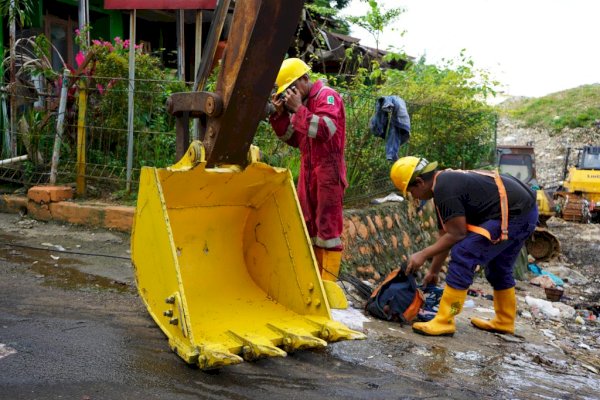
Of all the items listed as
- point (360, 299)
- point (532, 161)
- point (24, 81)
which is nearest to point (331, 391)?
point (360, 299)

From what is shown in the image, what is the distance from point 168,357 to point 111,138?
170 inches

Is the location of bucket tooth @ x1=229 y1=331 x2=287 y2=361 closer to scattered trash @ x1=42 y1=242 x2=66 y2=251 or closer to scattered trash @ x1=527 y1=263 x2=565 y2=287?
scattered trash @ x1=42 y1=242 x2=66 y2=251

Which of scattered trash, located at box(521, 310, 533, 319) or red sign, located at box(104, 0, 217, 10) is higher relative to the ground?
red sign, located at box(104, 0, 217, 10)

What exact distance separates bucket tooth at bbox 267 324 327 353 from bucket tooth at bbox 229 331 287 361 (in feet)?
0.38

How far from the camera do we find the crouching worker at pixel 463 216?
14.0ft

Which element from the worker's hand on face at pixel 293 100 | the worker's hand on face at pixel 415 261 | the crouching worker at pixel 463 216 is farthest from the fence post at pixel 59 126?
the worker's hand on face at pixel 415 261

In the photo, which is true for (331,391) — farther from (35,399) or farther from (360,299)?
(360,299)

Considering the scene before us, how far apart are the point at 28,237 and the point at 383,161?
435cm

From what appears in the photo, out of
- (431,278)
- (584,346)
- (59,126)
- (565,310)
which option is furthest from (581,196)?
(59,126)

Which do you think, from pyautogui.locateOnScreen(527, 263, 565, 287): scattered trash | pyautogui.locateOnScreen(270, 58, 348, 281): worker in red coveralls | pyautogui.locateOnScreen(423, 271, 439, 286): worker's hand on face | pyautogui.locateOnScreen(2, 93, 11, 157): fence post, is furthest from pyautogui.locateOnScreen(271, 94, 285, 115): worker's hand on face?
pyautogui.locateOnScreen(527, 263, 565, 287): scattered trash

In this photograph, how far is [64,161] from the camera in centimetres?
693

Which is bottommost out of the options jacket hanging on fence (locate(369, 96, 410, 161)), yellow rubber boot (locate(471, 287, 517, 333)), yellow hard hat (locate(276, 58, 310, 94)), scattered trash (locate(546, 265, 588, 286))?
scattered trash (locate(546, 265, 588, 286))

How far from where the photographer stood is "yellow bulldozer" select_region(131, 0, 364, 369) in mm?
2904

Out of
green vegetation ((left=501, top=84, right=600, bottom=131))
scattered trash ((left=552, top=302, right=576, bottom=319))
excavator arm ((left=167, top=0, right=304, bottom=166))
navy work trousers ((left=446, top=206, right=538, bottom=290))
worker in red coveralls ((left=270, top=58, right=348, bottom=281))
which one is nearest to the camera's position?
excavator arm ((left=167, top=0, right=304, bottom=166))
